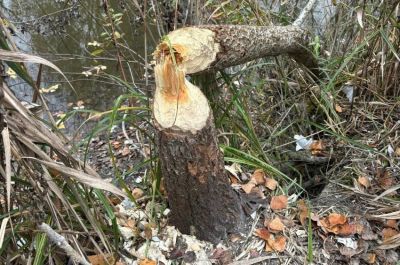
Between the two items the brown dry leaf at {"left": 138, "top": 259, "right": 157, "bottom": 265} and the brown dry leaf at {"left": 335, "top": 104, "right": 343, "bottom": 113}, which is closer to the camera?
the brown dry leaf at {"left": 138, "top": 259, "right": 157, "bottom": 265}

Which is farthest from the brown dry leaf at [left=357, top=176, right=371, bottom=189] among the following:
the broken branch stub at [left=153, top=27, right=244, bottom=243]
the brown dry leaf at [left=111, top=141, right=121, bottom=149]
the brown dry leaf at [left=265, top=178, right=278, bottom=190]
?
the brown dry leaf at [left=111, top=141, right=121, bottom=149]

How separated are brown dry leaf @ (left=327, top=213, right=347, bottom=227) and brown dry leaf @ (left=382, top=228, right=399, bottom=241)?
0.62 ft

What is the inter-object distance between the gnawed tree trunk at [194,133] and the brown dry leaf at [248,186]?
158 millimetres

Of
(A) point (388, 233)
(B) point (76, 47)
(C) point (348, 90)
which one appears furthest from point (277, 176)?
(B) point (76, 47)

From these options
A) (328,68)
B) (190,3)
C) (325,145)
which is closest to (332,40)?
(328,68)

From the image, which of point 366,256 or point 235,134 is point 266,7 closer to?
point 235,134

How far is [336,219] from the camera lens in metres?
1.96

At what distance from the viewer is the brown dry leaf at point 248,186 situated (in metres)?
2.05

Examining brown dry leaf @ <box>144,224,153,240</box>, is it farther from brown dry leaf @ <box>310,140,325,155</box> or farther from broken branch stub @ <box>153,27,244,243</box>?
brown dry leaf @ <box>310,140,325,155</box>

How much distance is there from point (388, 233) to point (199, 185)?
92 cm

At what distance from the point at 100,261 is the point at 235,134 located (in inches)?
37.7

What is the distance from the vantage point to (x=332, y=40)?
339 cm

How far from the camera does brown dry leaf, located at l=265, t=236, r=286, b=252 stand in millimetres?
1862

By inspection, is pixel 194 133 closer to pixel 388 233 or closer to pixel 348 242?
pixel 348 242
